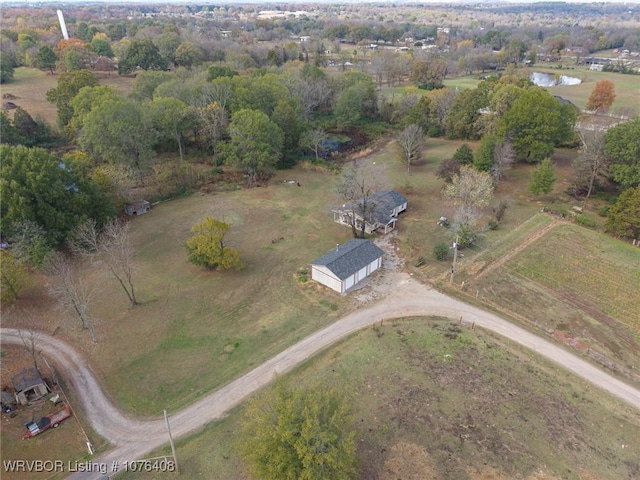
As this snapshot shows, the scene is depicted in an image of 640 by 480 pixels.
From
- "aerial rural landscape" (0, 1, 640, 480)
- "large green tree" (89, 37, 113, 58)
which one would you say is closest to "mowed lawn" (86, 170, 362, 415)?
"aerial rural landscape" (0, 1, 640, 480)

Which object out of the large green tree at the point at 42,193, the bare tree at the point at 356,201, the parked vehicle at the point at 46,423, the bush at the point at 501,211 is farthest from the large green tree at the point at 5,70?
the bush at the point at 501,211

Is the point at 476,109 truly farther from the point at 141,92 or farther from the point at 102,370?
the point at 102,370

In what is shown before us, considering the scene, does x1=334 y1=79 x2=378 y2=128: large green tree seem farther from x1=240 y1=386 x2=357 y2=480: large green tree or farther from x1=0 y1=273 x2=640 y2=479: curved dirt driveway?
x1=240 y1=386 x2=357 y2=480: large green tree

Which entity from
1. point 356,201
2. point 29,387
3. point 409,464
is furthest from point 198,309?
point 409,464

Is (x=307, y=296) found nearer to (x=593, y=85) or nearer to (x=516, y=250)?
(x=516, y=250)

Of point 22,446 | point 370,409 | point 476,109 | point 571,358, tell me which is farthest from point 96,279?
point 476,109

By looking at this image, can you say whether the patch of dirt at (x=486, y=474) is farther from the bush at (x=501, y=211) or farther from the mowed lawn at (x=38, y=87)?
the mowed lawn at (x=38, y=87)
